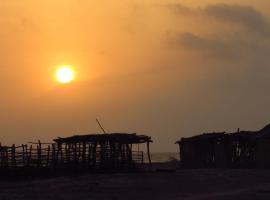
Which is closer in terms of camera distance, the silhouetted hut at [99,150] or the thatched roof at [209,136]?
the silhouetted hut at [99,150]

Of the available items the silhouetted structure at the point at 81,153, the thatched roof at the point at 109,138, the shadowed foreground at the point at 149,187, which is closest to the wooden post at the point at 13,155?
the silhouetted structure at the point at 81,153

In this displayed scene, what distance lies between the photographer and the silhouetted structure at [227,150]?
43.1 m

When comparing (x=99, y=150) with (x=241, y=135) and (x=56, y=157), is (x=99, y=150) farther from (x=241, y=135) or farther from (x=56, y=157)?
(x=241, y=135)

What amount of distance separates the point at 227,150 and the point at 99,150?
1174 centimetres

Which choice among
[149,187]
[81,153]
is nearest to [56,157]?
[81,153]

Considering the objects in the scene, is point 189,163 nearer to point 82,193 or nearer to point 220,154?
point 220,154

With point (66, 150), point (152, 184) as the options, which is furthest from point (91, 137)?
point (152, 184)

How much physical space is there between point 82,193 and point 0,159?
12501 millimetres

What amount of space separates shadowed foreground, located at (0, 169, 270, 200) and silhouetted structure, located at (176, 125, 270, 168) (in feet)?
27.3

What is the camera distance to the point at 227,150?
45.1 metres

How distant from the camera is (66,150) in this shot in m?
37.6

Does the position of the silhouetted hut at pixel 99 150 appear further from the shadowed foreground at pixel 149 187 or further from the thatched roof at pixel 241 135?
the thatched roof at pixel 241 135

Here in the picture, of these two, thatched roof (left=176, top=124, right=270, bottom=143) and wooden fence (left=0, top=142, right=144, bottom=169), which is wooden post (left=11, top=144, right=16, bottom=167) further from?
thatched roof (left=176, top=124, right=270, bottom=143)

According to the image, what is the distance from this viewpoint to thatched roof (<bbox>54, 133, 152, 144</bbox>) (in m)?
36.3
